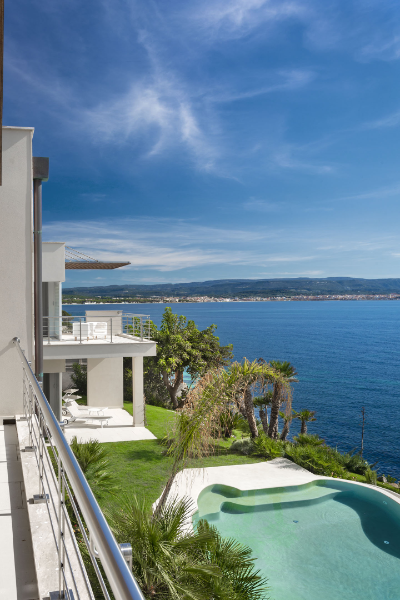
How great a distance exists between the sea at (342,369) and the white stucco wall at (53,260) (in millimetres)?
4304

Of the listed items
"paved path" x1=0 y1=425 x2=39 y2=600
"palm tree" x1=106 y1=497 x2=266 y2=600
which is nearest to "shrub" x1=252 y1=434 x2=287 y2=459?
"palm tree" x1=106 y1=497 x2=266 y2=600

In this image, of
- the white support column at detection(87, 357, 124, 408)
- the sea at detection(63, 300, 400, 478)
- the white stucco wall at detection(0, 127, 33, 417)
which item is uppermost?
the white stucco wall at detection(0, 127, 33, 417)

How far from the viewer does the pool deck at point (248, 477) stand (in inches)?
454

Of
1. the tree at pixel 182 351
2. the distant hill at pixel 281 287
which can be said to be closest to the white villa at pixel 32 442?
the tree at pixel 182 351

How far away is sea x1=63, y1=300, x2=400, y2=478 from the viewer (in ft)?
129

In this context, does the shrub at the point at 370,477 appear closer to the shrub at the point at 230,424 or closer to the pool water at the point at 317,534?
the pool water at the point at 317,534

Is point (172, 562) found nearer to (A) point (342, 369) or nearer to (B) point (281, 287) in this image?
(A) point (342, 369)

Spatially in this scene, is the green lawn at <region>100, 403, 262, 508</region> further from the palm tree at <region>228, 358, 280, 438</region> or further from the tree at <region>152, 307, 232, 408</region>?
the tree at <region>152, 307, 232, 408</region>

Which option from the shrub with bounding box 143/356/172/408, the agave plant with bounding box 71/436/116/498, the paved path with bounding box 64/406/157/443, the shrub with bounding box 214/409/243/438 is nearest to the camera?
the agave plant with bounding box 71/436/116/498

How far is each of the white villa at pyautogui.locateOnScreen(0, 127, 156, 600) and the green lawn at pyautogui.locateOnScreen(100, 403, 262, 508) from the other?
9.84ft

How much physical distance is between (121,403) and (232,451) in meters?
7.42

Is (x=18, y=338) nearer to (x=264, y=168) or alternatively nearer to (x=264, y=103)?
(x=264, y=103)

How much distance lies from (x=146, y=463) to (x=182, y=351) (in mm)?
11929

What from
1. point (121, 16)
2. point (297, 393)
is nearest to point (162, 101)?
point (121, 16)
